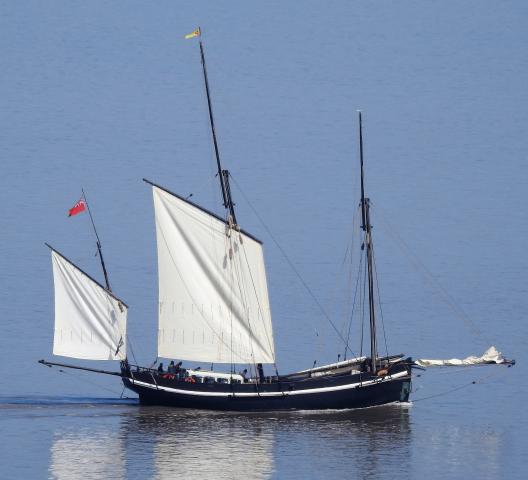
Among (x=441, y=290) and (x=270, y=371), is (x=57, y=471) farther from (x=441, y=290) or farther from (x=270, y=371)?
(x=441, y=290)

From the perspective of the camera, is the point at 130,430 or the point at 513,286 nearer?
the point at 130,430

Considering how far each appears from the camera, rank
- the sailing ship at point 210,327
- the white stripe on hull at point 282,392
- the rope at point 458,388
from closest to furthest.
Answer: the white stripe on hull at point 282,392 < the sailing ship at point 210,327 < the rope at point 458,388

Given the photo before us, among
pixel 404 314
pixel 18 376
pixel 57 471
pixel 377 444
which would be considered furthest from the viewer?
pixel 404 314

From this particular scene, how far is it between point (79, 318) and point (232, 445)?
45.5ft

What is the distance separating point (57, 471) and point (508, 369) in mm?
35859

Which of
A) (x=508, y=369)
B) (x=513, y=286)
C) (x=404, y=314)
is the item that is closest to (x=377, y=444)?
(x=508, y=369)

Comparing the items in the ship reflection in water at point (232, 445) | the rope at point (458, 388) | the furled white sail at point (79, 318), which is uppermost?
the furled white sail at point (79, 318)

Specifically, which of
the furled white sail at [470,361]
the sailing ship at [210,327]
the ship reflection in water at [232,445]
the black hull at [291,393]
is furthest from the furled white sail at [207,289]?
the furled white sail at [470,361]

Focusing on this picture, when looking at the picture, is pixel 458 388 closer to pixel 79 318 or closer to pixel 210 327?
pixel 210 327

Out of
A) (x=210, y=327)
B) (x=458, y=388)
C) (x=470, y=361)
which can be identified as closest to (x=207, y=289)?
(x=210, y=327)

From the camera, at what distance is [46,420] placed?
3027 inches

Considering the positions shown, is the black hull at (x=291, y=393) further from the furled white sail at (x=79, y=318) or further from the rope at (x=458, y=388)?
the rope at (x=458, y=388)

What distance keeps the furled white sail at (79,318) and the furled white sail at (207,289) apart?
2.52 metres

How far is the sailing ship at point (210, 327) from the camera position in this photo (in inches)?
3155
